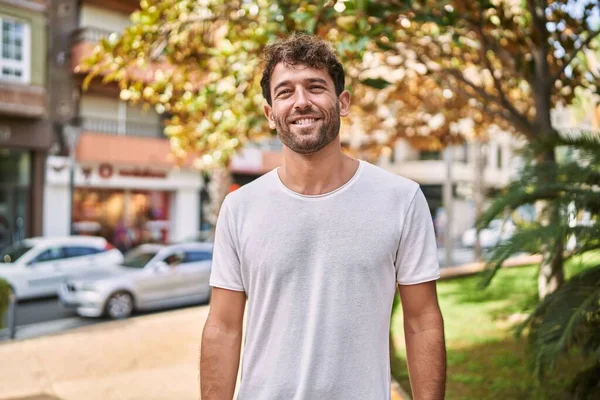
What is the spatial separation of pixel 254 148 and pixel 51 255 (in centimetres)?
1346

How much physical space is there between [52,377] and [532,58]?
249 inches

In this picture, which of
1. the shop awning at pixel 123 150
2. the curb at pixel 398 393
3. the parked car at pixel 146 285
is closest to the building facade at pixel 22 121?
the shop awning at pixel 123 150

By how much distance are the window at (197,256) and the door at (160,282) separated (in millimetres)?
246

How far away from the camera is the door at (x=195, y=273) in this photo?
43.0 feet

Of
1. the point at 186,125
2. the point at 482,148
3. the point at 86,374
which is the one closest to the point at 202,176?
the point at 482,148

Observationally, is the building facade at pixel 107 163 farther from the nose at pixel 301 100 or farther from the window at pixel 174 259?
the nose at pixel 301 100

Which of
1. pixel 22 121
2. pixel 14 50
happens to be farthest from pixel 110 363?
pixel 14 50

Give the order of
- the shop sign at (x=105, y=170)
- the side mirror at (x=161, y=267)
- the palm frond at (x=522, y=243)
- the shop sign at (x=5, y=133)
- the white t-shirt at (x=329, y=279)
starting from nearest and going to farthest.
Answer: the white t-shirt at (x=329, y=279), the palm frond at (x=522, y=243), the side mirror at (x=161, y=267), the shop sign at (x=5, y=133), the shop sign at (x=105, y=170)

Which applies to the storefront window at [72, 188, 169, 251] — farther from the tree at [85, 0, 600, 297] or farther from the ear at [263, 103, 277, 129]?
the ear at [263, 103, 277, 129]

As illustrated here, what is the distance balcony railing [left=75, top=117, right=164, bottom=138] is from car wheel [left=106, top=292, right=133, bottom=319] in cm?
1138

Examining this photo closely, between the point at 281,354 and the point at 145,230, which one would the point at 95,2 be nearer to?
the point at 145,230

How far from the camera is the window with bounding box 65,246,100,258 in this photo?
14.6m

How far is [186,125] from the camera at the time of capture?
884cm

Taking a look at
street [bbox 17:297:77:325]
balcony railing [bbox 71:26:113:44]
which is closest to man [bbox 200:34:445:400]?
street [bbox 17:297:77:325]
